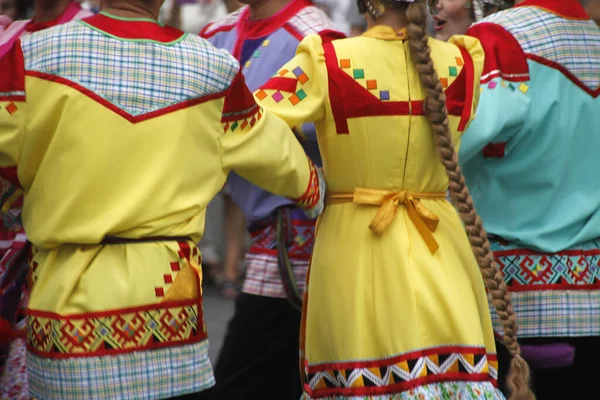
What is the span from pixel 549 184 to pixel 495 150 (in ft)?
0.75

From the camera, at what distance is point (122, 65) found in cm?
283

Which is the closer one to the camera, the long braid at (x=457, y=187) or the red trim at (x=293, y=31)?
the long braid at (x=457, y=187)

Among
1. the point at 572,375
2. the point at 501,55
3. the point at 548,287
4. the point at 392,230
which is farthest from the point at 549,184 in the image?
the point at 392,230

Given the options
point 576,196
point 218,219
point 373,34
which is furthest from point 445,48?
point 218,219

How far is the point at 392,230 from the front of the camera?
3346mm

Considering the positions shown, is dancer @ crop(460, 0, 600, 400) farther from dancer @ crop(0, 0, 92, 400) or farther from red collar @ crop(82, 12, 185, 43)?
dancer @ crop(0, 0, 92, 400)

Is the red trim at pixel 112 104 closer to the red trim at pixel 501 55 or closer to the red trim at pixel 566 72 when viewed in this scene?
the red trim at pixel 501 55

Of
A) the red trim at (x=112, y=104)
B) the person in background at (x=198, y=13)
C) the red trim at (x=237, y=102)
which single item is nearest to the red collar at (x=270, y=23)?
the red trim at (x=237, y=102)

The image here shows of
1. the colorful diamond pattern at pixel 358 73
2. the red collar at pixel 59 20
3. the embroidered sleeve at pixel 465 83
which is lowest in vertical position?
the red collar at pixel 59 20

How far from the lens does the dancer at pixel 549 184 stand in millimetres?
3852

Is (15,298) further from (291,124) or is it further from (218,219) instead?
(218,219)

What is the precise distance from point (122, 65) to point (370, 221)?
3.05 feet

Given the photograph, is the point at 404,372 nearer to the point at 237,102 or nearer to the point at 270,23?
the point at 237,102

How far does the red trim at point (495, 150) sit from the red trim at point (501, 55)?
234mm
